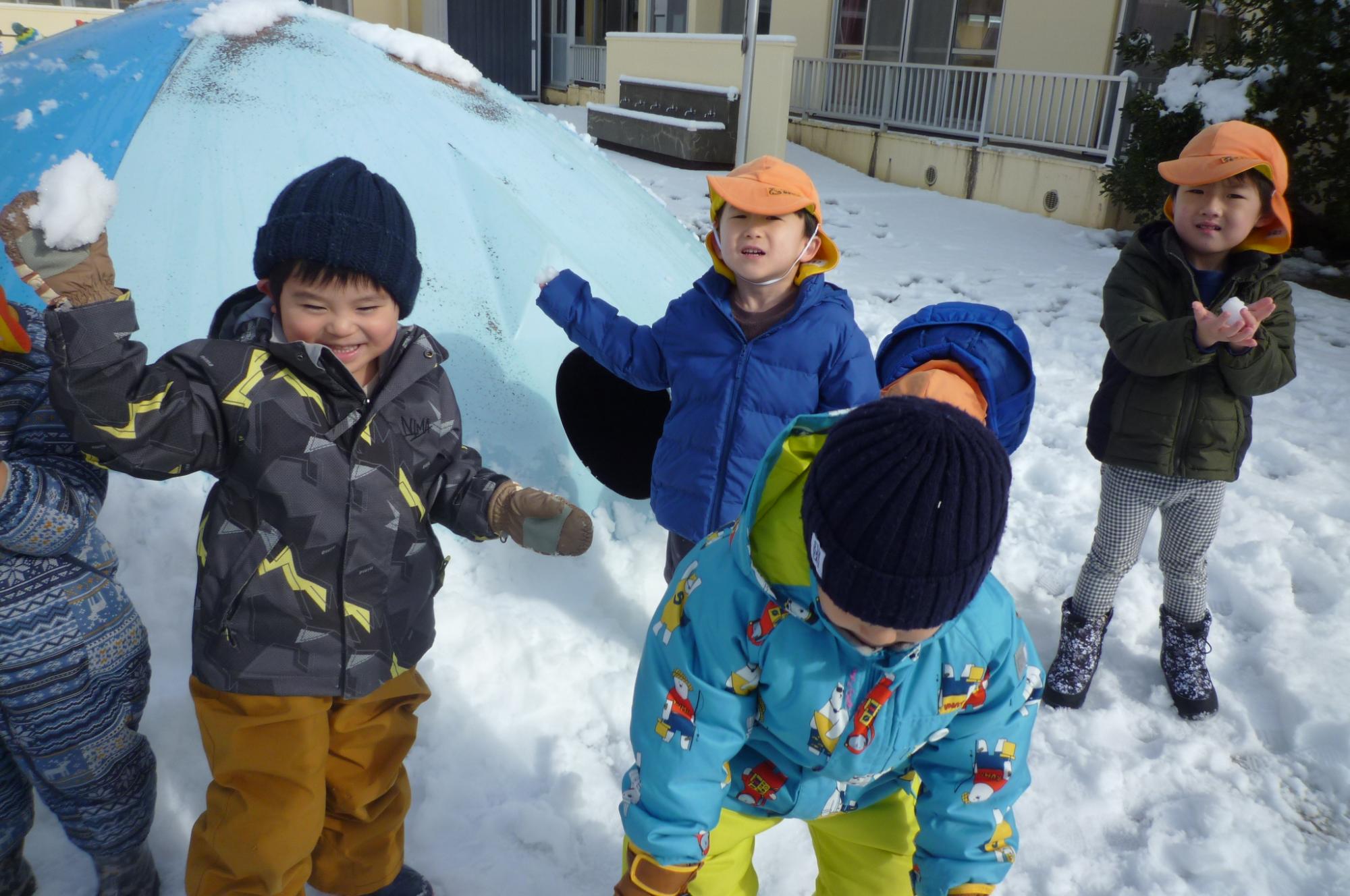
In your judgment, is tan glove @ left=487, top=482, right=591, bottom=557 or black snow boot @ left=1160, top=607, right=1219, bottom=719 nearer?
tan glove @ left=487, top=482, right=591, bottom=557

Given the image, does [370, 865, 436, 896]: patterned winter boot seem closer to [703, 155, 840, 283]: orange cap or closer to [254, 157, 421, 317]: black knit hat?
[254, 157, 421, 317]: black knit hat

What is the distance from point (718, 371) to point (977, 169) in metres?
8.30

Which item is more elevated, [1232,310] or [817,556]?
[1232,310]

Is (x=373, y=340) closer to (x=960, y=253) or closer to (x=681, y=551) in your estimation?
(x=681, y=551)

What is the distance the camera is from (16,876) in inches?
74.8

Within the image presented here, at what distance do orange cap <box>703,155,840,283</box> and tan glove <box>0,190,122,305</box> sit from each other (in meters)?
1.39

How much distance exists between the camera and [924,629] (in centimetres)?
131

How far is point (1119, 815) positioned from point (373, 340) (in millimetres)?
2218

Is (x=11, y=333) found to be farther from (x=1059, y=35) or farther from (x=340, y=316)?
(x=1059, y=35)

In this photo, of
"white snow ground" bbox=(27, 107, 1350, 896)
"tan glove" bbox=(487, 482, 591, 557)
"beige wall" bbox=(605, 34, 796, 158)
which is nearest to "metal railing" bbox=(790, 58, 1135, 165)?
"beige wall" bbox=(605, 34, 796, 158)

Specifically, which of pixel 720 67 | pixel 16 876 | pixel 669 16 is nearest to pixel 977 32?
pixel 720 67

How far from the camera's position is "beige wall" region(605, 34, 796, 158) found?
394 inches

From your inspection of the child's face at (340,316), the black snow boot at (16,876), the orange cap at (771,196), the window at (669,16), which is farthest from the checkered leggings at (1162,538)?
the window at (669,16)

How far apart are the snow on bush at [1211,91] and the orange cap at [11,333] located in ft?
23.4
